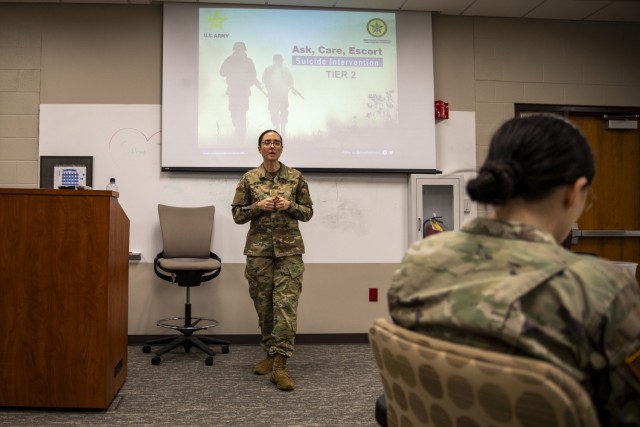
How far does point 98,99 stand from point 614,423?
12.7 feet

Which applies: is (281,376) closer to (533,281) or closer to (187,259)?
(187,259)

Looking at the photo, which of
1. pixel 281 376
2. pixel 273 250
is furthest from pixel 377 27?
pixel 281 376

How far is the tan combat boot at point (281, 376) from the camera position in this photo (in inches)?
103

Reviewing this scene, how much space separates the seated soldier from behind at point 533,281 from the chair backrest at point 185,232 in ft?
9.60

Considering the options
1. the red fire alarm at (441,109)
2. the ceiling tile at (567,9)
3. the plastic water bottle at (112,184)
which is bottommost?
the plastic water bottle at (112,184)

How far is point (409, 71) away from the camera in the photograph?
396 cm

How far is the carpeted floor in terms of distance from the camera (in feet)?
7.18

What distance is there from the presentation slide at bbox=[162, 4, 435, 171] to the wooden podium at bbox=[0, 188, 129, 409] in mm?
1554

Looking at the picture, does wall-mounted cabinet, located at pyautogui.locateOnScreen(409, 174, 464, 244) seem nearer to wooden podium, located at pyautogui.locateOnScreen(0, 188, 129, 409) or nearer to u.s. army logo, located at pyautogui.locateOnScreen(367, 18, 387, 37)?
u.s. army logo, located at pyautogui.locateOnScreen(367, 18, 387, 37)

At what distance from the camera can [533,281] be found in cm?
67

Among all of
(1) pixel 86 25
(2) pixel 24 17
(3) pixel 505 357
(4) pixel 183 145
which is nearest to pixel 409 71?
(4) pixel 183 145

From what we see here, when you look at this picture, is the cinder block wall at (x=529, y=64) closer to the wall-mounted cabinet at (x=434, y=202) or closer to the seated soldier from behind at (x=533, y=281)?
the wall-mounted cabinet at (x=434, y=202)

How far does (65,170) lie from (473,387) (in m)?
3.76

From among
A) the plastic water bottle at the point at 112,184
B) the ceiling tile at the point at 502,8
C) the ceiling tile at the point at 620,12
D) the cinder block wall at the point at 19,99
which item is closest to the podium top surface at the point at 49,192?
the plastic water bottle at the point at 112,184
